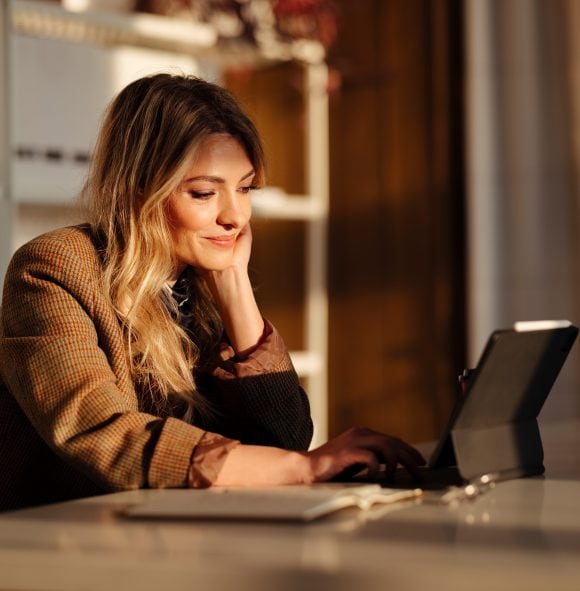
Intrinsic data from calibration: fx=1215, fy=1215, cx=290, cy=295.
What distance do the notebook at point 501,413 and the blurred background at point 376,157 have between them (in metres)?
2.01

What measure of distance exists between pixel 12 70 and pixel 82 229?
4.65ft

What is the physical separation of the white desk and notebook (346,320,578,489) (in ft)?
0.36

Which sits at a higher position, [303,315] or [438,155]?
[438,155]

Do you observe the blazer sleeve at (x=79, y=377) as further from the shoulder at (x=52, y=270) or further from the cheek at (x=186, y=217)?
the cheek at (x=186, y=217)

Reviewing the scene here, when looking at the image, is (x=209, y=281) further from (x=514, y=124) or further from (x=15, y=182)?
(x=514, y=124)

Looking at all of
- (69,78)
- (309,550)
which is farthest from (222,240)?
(69,78)

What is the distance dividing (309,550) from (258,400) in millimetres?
819

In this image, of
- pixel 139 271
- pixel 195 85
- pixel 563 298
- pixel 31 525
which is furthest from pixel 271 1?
pixel 31 525

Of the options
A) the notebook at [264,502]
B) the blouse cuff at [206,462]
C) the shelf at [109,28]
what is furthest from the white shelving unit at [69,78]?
the notebook at [264,502]

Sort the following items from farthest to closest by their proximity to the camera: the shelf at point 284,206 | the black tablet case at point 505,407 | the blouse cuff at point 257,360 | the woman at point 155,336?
the shelf at point 284,206 < the blouse cuff at point 257,360 < the woman at point 155,336 < the black tablet case at point 505,407

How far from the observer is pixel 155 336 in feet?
5.67

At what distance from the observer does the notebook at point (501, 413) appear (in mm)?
1332

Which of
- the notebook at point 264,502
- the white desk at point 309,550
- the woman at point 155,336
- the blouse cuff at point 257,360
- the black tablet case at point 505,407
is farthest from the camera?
the blouse cuff at point 257,360

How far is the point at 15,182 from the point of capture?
3209 mm
